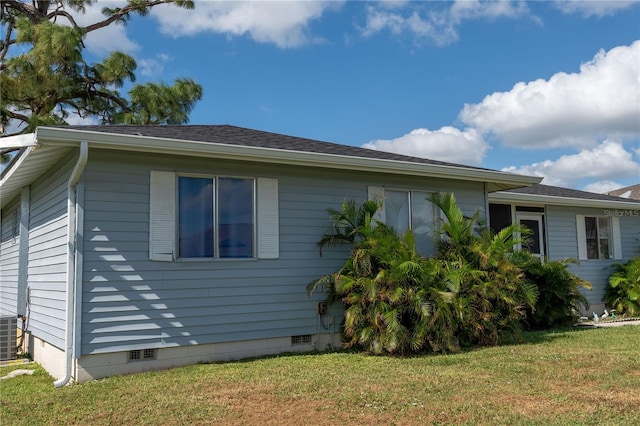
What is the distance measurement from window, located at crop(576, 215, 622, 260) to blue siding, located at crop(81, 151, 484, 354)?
7.98 meters

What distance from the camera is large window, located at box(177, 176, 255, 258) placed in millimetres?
6852

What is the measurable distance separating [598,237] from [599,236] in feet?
0.19

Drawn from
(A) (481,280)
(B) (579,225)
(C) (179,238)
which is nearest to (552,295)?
(A) (481,280)

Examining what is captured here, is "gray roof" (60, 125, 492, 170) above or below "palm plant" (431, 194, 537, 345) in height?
above

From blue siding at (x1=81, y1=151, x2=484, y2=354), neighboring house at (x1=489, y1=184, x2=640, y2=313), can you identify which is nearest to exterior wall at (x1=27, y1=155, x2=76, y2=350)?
blue siding at (x1=81, y1=151, x2=484, y2=354)

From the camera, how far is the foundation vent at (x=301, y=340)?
7559 millimetres

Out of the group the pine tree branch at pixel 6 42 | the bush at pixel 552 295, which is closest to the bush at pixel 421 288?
the bush at pixel 552 295

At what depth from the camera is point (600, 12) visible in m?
11.0

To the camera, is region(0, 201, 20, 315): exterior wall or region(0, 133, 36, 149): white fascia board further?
region(0, 201, 20, 315): exterior wall

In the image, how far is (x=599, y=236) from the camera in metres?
13.7

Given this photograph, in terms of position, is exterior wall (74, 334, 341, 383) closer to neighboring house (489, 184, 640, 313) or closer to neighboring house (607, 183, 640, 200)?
neighboring house (489, 184, 640, 313)

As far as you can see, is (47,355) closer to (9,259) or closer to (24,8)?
(9,259)

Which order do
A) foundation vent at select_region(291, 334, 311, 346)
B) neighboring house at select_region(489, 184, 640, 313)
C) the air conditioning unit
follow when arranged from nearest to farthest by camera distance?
1. foundation vent at select_region(291, 334, 311, 346)
2. the air conditioning unit
3. neighboring house at select_region(489, 184, 640, 313)

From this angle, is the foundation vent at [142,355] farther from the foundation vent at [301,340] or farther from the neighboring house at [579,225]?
the neighboring house at [579,225]
